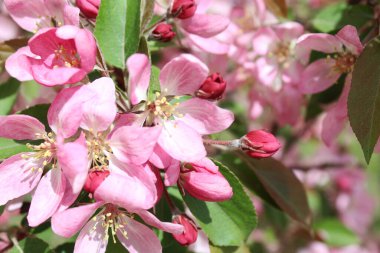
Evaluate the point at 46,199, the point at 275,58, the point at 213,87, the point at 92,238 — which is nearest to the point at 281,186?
the point at 275,58

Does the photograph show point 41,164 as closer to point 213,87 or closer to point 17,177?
point 17,177

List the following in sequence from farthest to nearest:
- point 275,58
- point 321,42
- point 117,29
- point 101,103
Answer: point 275,58 < point 321,42 < point 117,29 < point 101,103

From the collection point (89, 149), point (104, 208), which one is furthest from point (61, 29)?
point (104, 208)

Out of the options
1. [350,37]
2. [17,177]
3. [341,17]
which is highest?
[350,37]

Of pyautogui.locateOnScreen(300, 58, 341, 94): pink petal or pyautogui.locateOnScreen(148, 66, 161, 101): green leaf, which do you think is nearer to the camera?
pyautogui.locateOnScreen(148, 66, 161, 101): green leaf

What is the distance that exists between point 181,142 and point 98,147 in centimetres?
18

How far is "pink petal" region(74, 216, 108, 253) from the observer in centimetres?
128

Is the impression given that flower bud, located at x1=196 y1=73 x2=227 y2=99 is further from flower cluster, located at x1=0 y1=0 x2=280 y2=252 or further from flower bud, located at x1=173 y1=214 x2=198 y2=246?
flower bud, located at x1=173 y1=214 x2=198 y2=246

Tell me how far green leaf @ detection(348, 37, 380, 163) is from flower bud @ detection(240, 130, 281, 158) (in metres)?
0.19

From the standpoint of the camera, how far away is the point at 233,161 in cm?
184

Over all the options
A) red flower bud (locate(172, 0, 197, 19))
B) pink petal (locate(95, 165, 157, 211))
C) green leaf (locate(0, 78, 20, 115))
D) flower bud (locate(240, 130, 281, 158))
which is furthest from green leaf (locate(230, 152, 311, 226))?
green leaf (locate(0, 78, 20, 115))

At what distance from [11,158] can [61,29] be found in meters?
0.32

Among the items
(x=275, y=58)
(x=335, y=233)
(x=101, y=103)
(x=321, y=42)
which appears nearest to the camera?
(x=101, y=103)

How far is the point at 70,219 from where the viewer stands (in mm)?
1164
